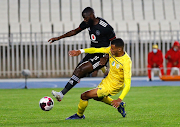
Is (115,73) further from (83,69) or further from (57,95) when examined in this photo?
(83,69)

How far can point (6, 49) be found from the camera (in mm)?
22781

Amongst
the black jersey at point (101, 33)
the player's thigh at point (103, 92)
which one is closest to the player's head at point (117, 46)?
the player's thigh at point (103, 92)

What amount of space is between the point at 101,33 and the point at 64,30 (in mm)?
15918

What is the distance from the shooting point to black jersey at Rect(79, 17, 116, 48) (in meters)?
7.89

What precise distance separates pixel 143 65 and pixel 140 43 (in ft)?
5.47

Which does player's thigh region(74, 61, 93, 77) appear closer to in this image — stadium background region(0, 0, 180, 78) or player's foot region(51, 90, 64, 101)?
player's foot region(51, 90, 64, 101)

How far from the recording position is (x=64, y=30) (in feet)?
77.6

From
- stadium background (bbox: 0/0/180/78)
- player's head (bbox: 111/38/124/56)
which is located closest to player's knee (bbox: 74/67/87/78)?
player's head (bbox: 111/38/124/56)

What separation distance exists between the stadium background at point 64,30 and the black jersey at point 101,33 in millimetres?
13703

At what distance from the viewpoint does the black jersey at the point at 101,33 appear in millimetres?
7891

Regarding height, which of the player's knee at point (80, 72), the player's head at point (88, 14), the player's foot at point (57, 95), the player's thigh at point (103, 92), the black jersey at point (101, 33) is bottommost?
the player's foot at point (57, 95)

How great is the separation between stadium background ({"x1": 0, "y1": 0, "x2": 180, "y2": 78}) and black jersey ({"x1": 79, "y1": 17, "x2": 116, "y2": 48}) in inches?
540

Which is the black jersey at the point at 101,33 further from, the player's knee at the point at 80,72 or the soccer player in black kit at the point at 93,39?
the player's knee at the point at 80,72

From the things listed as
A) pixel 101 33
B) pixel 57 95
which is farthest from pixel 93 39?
pixel 57 95
